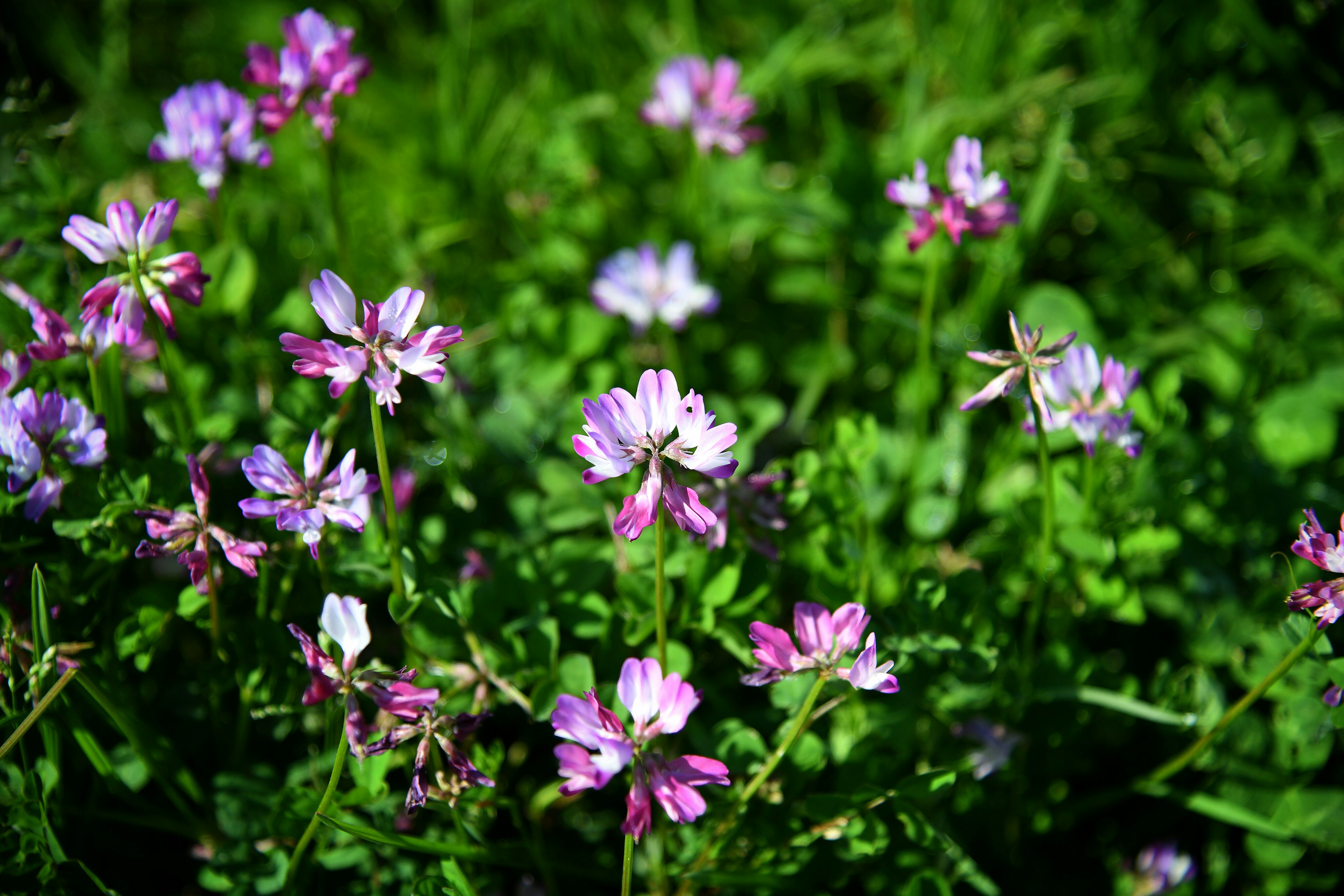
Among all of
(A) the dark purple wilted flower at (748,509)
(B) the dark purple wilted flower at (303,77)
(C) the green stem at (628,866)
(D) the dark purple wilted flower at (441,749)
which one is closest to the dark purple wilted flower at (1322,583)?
(A) the dark purple wilted flower at (748,509)

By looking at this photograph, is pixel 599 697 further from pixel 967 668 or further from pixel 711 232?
pixel 711 232

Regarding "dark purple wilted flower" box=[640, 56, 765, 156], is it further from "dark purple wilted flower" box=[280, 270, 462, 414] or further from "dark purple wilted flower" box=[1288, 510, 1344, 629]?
"dark purple wilted flower" box=[1288, 510, 1344, 629]

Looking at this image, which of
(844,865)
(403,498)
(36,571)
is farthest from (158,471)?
(844,865)

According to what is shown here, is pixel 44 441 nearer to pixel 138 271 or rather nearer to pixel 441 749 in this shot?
pixel 138 271

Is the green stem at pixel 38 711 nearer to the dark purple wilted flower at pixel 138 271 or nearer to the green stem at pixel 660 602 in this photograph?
the dark purple wilted flower at pixel 138 271

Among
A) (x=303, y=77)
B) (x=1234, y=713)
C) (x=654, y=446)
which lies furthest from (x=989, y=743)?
(x=303, y=77)

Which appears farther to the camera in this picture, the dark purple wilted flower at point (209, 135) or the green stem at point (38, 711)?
the dark purple wilted flower at point (209, 135)

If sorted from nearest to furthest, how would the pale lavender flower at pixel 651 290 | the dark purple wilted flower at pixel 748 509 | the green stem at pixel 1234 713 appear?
1. the green stem at pixel 1234 713
2. the dark purple wilted flower at pixel 748 509
3. the pale lavender flower at pixel 651 290
